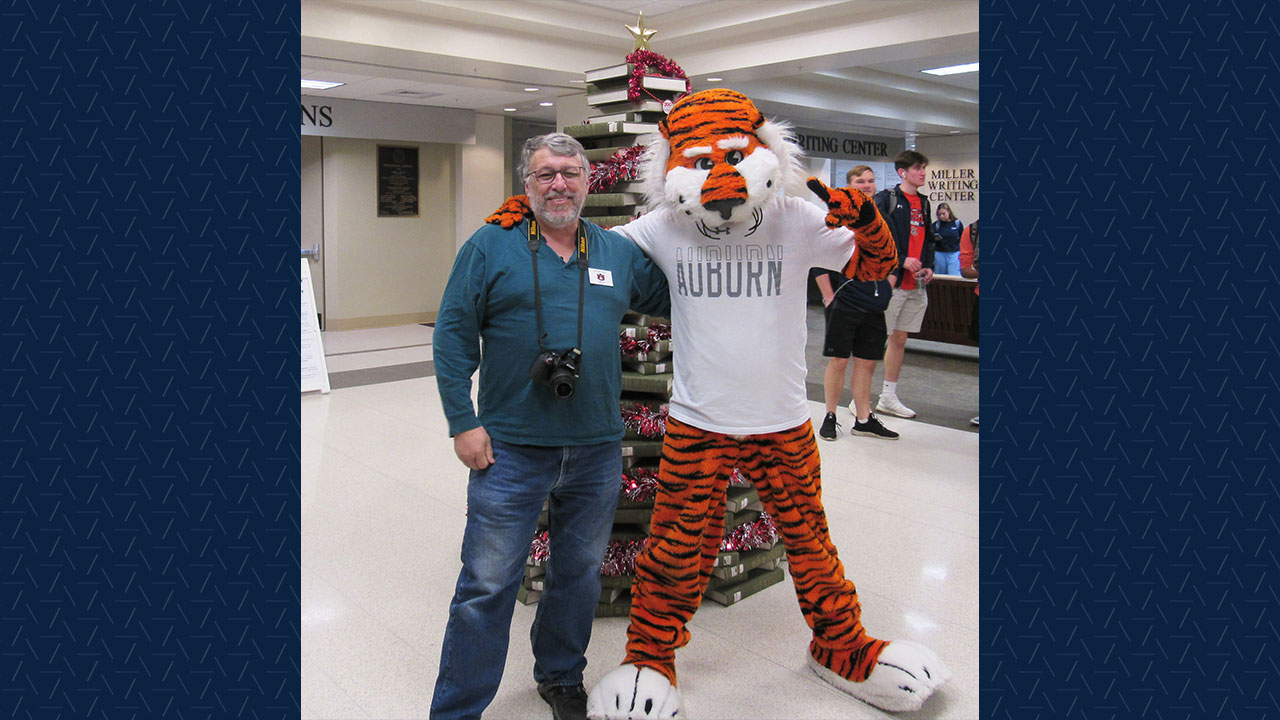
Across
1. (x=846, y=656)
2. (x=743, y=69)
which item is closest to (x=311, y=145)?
(x=743, y=69)

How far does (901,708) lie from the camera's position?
2.36 m

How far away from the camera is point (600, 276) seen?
86.0 inches

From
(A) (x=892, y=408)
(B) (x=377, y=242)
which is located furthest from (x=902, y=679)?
(B) (x=377, y=242)

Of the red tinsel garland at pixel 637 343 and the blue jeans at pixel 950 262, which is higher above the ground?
the blue jeans at pixel 950 262

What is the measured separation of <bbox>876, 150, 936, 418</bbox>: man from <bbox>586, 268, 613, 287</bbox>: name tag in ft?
10.3

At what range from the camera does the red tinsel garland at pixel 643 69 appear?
3057 millimetres

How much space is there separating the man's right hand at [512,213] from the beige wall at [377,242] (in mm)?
9061

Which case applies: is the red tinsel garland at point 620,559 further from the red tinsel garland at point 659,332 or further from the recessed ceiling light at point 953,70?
the recessed ceiling light at point 953,70

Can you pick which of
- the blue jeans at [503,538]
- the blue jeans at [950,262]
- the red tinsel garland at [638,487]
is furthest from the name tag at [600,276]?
the blue jeans at [950,262]

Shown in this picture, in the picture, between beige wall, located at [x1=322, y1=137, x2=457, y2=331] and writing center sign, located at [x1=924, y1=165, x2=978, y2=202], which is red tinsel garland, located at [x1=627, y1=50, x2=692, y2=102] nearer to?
beige wall, located at [x1=322, y1=137, x2=457, y2=331]

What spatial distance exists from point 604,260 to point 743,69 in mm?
6072

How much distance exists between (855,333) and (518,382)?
3334 millimetres

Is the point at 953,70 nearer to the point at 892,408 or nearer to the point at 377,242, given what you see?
the point at 892,408

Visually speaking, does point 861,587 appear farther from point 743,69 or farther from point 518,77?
point 518,77
